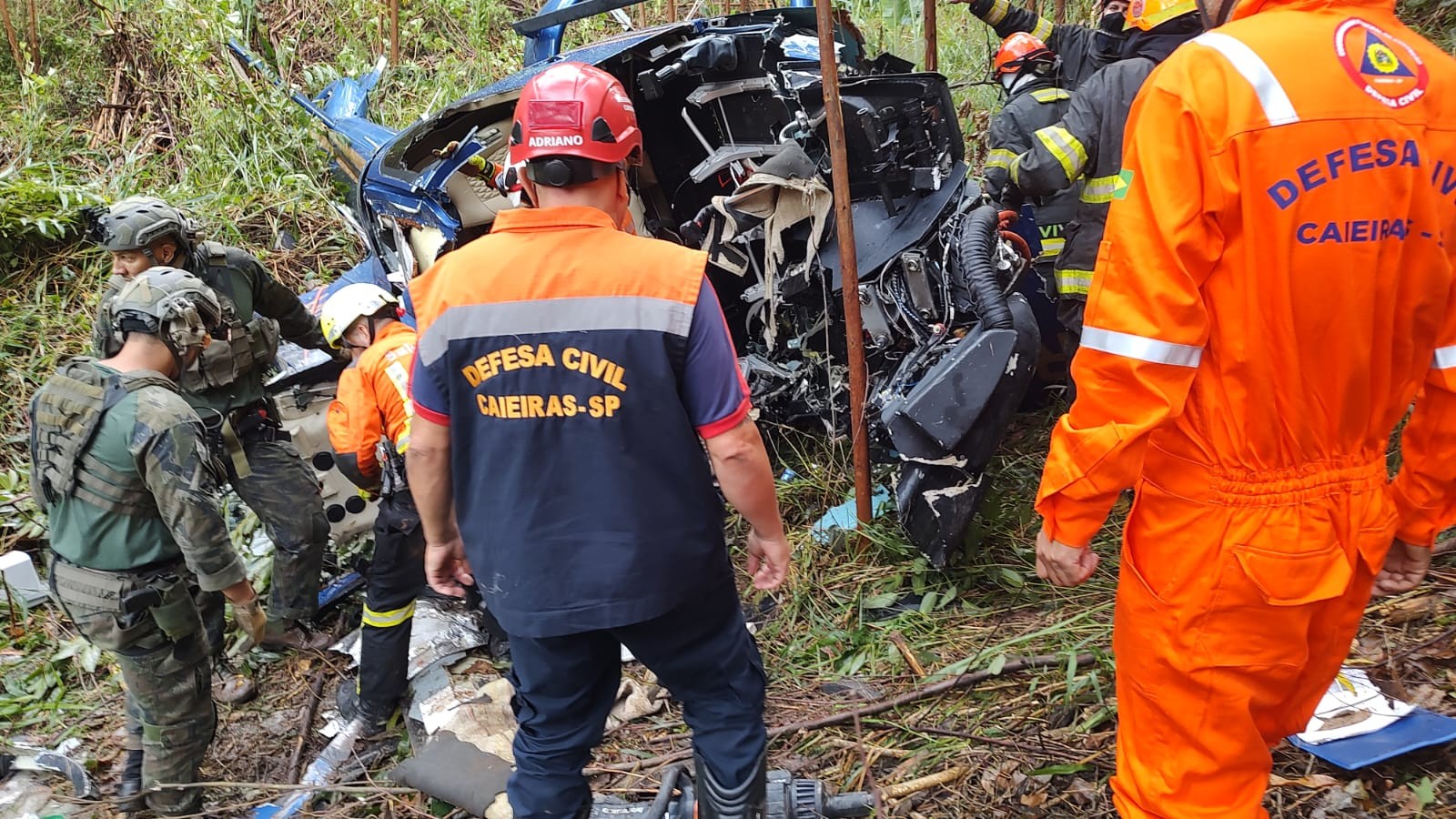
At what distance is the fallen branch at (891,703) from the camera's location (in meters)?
2.71

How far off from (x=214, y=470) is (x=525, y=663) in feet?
4.97

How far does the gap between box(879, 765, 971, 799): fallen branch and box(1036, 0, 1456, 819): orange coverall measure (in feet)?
2.65

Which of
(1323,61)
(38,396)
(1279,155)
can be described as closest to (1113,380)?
(1279,155)

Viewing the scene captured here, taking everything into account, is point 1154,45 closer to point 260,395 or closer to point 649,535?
point 649,535

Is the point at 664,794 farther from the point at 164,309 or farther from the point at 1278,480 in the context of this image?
the point at 164,309

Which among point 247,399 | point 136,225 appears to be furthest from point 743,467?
point 136,225

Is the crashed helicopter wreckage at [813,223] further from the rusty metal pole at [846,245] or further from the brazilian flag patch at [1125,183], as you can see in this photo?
the brazilian flag patch at [1125,183]

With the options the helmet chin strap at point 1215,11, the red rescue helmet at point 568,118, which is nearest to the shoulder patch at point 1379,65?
the helmet chin strap at point 1215,11

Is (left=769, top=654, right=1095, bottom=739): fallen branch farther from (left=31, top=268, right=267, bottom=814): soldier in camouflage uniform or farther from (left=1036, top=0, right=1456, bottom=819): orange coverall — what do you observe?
(left=31, top=268, right=267, bottom=814): soldier in camouflage uniform

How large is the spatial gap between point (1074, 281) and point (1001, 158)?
540 millimetres

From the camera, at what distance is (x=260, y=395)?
3.75 m

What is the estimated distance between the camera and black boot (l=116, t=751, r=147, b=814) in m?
2.98

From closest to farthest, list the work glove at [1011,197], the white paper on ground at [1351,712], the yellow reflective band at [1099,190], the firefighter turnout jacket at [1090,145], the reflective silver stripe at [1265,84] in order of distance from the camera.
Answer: the reflective silver stripe at [1265,84]
the white paper on ground at [1351,712]
the firefighter turnout jacket at [1090,145]
the yellow reflective band at [1099,190]
the work glove at [1011,197]

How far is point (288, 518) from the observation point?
3604 millimetres
